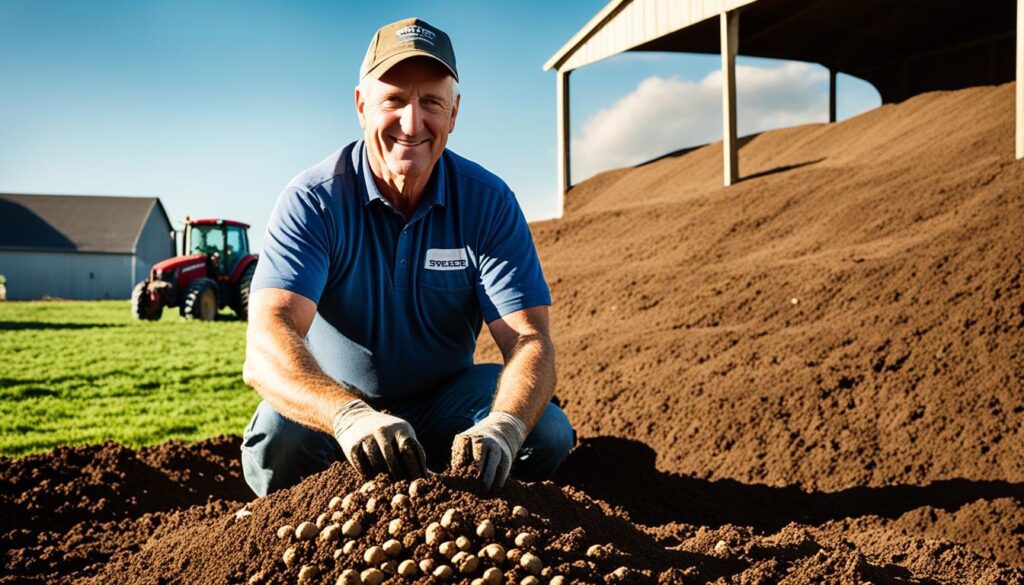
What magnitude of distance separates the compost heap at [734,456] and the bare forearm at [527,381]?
0.77 ft

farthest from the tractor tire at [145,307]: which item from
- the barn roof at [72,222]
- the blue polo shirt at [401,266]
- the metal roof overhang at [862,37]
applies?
the barn roof at [72,222]

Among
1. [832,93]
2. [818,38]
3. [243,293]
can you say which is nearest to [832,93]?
[832,93]

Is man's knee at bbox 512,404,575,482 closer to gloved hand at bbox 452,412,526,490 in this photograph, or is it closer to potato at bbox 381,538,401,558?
gloved hand at bbox 452,412,526,490

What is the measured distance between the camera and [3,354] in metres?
8.30

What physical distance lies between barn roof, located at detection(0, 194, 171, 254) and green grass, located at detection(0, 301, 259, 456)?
21.6m

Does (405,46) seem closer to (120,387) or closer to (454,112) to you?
(454,112)

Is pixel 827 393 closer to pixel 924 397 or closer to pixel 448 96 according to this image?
pixel 924 397

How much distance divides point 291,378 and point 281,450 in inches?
24.5

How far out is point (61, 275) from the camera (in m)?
28.8

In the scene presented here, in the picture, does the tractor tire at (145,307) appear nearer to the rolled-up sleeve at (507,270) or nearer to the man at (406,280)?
the man at (406,280)

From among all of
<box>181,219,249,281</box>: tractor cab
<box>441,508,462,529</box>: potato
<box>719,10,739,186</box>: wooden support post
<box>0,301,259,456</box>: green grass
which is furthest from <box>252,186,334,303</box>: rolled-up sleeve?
<box>181,219,249,281</box>: tractor cab

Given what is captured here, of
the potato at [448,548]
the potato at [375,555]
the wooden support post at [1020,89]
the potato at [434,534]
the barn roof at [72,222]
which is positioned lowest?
the potato at [375,555]

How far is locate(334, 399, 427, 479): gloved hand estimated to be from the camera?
1.85 m

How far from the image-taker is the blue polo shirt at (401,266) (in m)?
2.56
